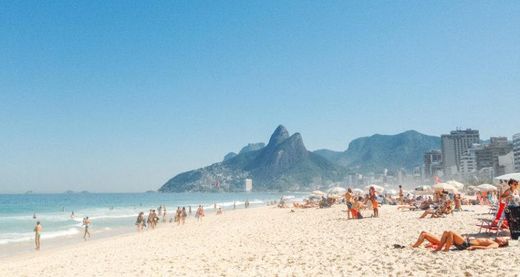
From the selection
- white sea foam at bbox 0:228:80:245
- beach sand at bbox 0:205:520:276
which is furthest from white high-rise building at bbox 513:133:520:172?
white sea foam at bbox 0:228:80:245

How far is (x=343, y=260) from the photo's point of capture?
787 centimetres

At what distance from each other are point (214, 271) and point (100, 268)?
337 cm

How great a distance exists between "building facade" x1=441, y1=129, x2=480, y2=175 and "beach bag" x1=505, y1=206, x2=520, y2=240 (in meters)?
193

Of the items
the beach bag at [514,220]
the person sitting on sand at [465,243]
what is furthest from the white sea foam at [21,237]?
the beach bag at [514,220]

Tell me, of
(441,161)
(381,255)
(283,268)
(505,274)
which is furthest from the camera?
(441,161)

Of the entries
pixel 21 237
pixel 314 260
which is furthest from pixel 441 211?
pixel 21 237

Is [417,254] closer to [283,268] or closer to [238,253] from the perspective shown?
[283,268]

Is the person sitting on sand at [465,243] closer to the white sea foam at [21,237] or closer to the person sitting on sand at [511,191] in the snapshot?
the person sitting on sand at [511,191]

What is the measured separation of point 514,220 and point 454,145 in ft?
655

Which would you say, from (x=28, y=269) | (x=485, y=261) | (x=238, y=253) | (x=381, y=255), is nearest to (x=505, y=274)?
(x=485, y=261)

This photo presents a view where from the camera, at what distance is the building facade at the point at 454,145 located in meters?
186

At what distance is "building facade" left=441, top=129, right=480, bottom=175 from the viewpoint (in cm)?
18612

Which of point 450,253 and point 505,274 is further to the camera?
point 450,253

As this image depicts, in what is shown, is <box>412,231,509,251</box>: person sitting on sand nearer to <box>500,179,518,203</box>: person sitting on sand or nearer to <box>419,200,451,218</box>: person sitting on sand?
<box>500,179,518,203</box>: person sitting on sand
